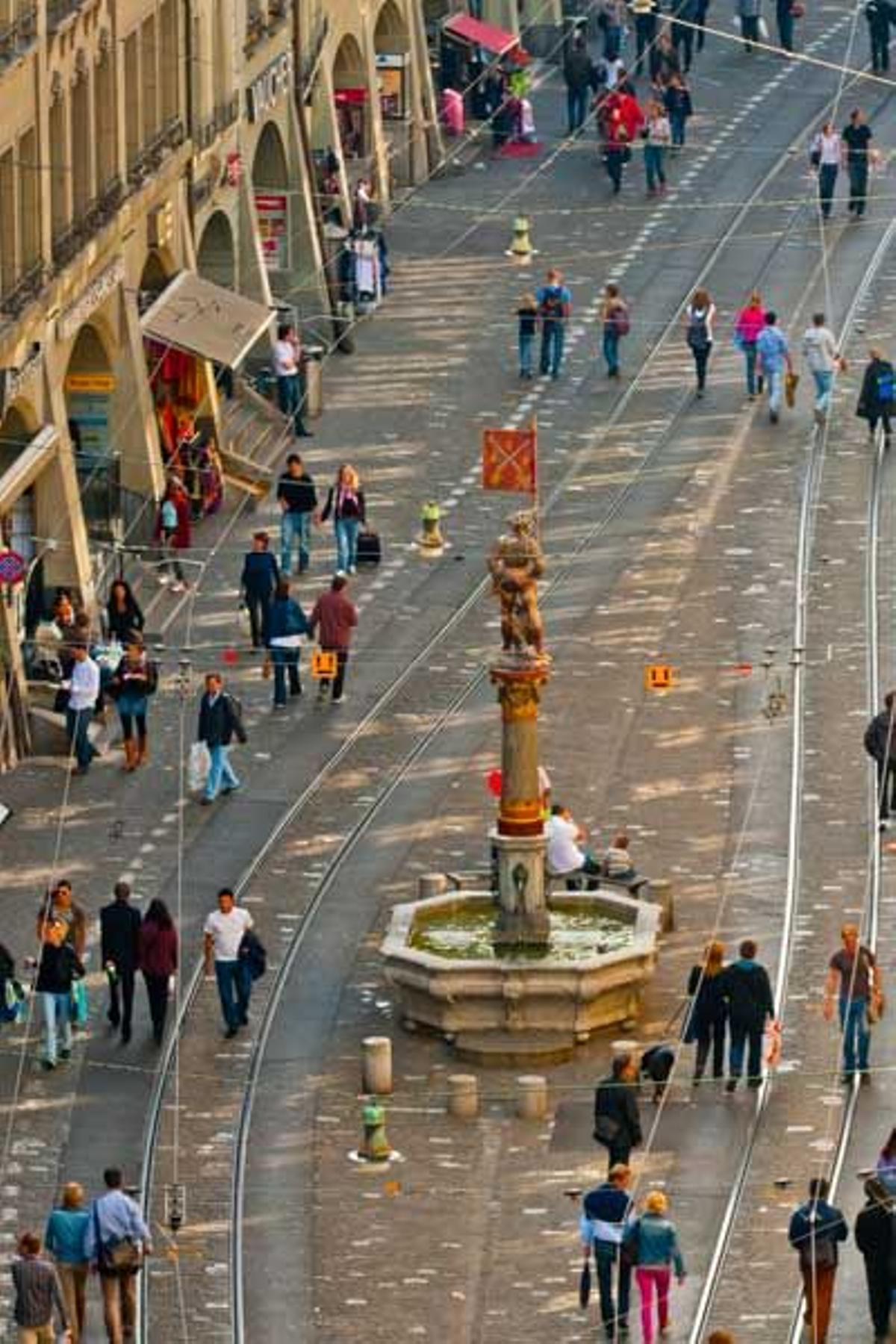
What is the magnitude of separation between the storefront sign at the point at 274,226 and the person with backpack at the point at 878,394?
11000mm

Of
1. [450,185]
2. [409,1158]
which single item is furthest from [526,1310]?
[450,185]

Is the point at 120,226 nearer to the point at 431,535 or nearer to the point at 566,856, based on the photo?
the point at 431,535

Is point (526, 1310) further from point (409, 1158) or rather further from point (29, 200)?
point (29, 200)

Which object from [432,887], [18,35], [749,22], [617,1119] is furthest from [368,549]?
[749,22]

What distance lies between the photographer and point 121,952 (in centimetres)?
6056

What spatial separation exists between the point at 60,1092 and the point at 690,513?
23.7 metres

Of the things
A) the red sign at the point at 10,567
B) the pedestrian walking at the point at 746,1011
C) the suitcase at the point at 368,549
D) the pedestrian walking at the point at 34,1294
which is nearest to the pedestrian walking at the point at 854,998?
the pedestrian walking at the point at 746,1011

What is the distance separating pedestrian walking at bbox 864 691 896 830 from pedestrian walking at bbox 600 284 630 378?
820 inches

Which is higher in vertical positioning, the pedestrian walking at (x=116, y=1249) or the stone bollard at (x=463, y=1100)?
the pedestrian walking at (x=116, y=1249)

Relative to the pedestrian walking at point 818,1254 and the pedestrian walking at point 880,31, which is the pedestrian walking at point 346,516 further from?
the pedestrian walking at point 880,31

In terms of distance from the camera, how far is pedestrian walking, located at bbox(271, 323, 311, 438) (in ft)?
281

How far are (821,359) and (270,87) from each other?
35.1 feet

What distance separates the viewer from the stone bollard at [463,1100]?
193ft

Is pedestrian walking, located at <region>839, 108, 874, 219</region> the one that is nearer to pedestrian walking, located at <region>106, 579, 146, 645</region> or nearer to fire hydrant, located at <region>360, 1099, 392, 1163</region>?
pedestrian walking, located at <region>106, 579, 146, 645</region>
